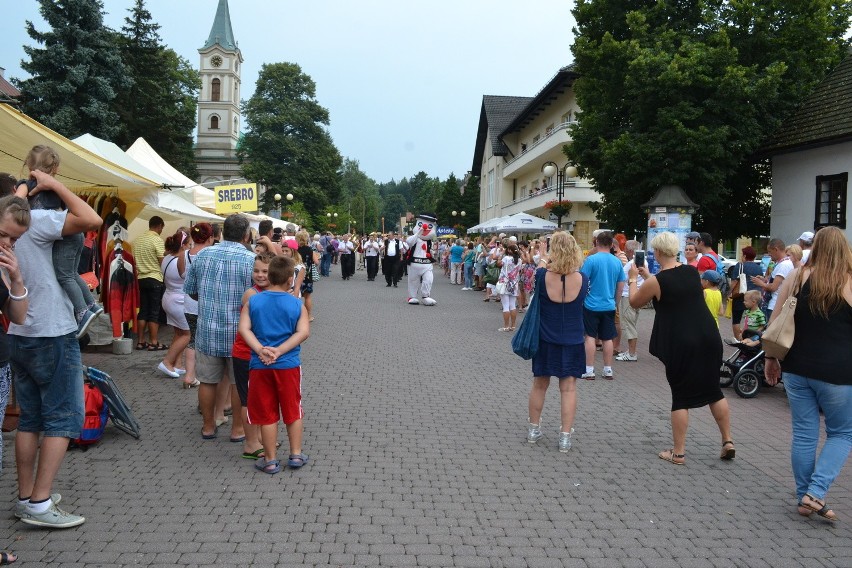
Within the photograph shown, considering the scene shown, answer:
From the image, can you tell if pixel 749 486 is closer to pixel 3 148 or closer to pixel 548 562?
pixel 548 562

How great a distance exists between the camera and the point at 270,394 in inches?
211

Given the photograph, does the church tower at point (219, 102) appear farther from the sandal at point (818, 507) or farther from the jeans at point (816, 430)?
the sandal at point (818, 507)

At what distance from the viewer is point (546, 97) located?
129ft

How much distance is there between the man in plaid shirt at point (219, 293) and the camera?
19.4ft

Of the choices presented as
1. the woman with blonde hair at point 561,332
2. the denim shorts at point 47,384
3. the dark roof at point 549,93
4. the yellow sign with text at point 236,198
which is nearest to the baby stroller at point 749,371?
the woman with blonde hair at point 561,332

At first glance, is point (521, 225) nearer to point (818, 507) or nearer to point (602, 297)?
point (602, 297)

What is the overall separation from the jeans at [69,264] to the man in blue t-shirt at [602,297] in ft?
21.1

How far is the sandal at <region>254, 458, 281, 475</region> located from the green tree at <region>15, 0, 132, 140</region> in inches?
1119

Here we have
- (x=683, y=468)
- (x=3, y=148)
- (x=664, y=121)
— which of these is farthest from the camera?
(x=664, y=121)

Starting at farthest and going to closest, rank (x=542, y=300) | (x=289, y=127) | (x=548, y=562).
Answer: (x=289, y=127)
(x=542, y=300)
(x=548, y=562)

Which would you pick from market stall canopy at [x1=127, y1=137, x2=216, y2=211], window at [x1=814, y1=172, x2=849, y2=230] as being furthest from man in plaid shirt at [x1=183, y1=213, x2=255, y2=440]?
window at [x1=814, y1=172, x2=849, y2=230]

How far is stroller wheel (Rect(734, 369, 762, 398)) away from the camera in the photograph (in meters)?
8.62

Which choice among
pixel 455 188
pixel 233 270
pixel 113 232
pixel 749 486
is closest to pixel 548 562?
pixel 749 486

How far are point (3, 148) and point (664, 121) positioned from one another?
19938mm
